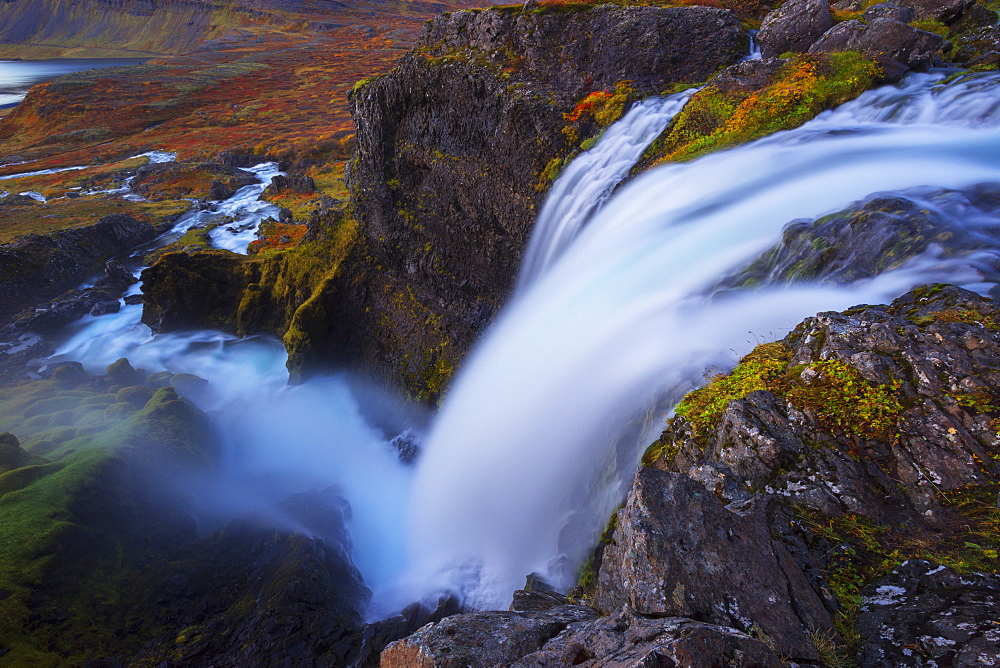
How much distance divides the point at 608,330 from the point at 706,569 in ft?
18.5

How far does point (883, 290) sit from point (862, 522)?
11.8 feet

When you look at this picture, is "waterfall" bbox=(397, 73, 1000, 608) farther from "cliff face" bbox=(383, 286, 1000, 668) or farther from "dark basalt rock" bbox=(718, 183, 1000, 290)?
"cliff face" bbox=(383, 286, 1000, 668)

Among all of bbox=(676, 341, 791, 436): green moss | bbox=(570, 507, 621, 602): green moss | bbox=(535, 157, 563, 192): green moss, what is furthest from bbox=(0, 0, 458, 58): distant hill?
bbox=(570, 507, 621, 602): green moss

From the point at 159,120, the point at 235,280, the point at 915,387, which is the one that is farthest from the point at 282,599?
the point at 159,120

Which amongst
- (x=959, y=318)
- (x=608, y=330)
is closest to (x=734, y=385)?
(x=959, y=318)

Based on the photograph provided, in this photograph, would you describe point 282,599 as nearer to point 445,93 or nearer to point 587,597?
point 587,597

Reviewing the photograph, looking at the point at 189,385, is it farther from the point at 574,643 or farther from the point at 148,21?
the point at 148,21

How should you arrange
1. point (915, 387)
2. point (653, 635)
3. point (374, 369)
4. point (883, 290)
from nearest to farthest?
point (653, 635) → point (915, 387) → point (883, 290) → point (374, 369)

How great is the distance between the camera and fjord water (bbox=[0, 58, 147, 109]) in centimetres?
9731

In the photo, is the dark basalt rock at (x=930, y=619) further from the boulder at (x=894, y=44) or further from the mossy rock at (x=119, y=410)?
the mossy rock at (x=119, y=410)

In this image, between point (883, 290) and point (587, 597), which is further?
point (883, 290)

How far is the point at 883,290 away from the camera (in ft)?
21.1

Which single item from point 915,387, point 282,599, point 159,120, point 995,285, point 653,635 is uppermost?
point 995,285

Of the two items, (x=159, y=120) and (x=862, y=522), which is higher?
(x=862, y=522)
